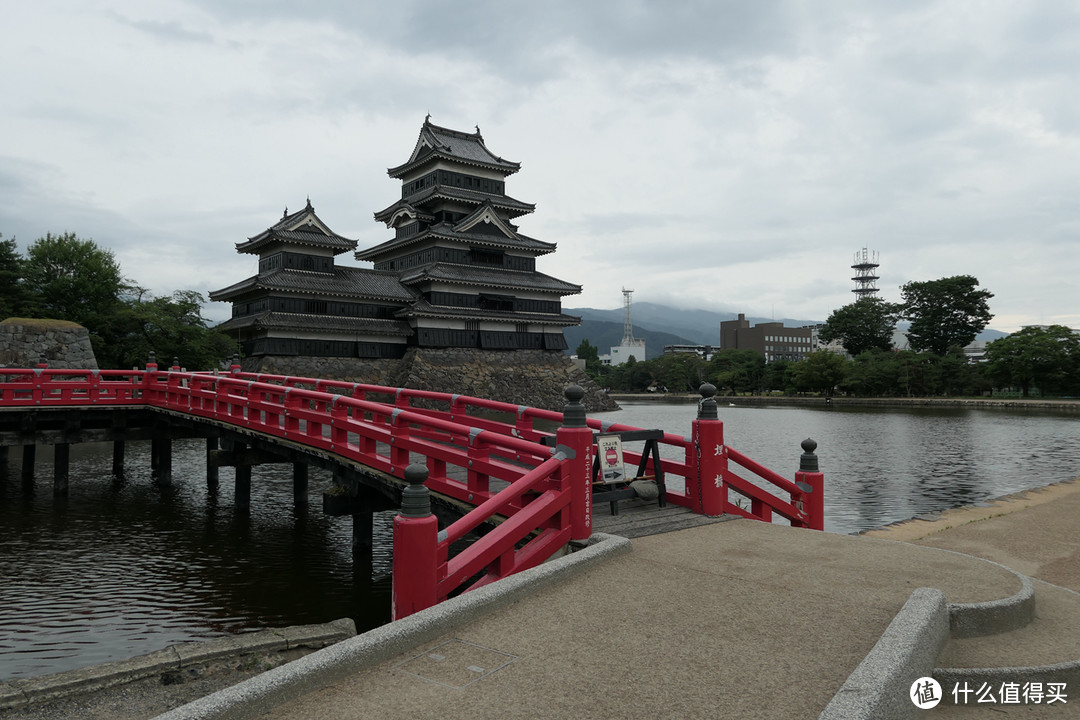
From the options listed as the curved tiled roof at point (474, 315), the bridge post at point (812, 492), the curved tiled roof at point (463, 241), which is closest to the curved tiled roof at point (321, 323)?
the curved tiled roof at point (474, 315)

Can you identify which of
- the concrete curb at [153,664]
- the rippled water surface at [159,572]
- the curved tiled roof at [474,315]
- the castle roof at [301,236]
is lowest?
the rippled water surface at [159,572]

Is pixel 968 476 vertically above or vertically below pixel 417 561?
below

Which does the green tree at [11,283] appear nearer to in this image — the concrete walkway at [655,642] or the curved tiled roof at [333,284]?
the curved tiled roof at [333,284]

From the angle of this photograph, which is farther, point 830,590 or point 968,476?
point 968,476

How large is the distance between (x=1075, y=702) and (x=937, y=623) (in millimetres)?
812

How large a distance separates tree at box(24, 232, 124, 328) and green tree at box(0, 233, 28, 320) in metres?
0.41

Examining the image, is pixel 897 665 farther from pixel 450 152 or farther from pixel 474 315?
pixel 450 152

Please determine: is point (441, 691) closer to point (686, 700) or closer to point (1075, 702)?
point (686, 700)

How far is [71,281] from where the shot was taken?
3794 centimetres

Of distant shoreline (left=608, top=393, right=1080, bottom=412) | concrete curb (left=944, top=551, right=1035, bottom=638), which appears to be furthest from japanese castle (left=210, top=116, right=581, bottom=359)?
concrete curb (left=944, top=551, right=1035, bottom=638)

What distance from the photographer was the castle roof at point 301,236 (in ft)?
148

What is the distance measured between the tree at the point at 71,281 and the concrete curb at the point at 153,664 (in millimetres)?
38688

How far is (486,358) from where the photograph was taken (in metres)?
51.3

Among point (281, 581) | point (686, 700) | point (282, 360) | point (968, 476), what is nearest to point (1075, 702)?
point (686, 700)
